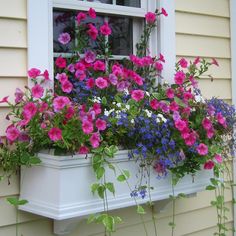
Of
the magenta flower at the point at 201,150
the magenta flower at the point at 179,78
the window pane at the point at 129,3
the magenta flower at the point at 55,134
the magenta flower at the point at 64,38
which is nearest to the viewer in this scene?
the magenta flower at the point at 55,134

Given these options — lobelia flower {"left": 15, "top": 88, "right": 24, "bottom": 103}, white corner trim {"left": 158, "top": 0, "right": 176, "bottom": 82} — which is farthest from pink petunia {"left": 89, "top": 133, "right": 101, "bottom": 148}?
white corner trim {"left": 158, "top": 0, "right": 176, "bottom": 82}

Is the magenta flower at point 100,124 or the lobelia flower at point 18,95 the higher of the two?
the lobelia flower at point 18,95

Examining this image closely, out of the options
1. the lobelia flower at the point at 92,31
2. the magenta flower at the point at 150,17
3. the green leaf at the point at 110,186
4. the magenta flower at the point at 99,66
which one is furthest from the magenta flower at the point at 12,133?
the magenta flower at the point at 150,17

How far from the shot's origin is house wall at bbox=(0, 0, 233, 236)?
2.02 meters

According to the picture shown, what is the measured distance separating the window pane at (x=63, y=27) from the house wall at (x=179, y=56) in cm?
29

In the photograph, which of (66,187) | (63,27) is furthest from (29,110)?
(63,27)

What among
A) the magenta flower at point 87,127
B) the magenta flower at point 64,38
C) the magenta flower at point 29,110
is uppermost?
the magenta flower at point 64,38

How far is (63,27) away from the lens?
2.38m

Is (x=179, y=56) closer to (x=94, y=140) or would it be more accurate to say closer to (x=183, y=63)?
(x=183, y=63)

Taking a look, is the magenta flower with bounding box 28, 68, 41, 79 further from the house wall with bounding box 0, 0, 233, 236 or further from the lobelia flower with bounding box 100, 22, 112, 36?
the lobelia flower with bounding box 100, 22, 112, 36

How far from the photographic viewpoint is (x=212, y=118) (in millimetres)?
2295

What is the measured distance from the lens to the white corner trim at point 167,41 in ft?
8.57

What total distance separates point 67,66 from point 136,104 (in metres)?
0.42

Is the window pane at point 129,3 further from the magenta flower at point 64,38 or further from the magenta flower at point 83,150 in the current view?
the magenta flower at point 83,150
